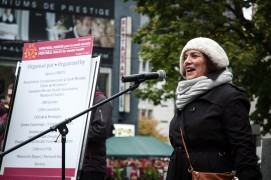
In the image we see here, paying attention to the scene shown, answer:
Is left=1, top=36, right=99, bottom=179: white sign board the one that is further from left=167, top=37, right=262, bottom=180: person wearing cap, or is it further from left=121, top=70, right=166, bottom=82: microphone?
left=167, top=37, right=262, bottom=180: person wearing cap

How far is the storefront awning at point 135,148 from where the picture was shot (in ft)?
111

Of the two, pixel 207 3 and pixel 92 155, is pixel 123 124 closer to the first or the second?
pixel 207 3

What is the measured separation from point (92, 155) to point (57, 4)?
105ft

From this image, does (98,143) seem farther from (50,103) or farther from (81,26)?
(81,26)

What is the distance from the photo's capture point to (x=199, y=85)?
498 centimetres

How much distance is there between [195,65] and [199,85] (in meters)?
0.19

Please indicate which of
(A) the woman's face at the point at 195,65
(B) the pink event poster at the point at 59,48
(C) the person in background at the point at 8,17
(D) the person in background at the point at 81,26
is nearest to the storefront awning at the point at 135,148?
(D) the person in background at the point at 81,26

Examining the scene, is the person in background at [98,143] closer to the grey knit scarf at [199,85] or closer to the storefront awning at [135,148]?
the grey knit scarf at [199,85]

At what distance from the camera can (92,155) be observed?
25.9 ft

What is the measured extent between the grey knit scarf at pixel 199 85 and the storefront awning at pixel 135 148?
92.7 ft

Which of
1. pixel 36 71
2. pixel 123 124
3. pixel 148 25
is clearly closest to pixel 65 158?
pixel 36 71

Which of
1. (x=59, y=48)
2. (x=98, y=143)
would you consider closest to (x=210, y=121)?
(x=59, y=48)

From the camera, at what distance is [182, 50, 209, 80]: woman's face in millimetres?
5086

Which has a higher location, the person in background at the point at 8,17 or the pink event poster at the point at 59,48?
the person in background at the point at 8,17
